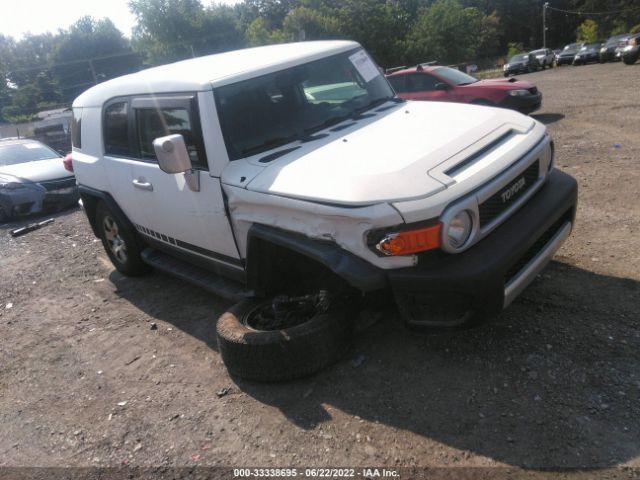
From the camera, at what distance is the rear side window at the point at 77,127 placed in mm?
5312

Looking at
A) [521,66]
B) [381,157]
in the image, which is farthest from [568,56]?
[381,157]

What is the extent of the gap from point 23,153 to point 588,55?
3264cm

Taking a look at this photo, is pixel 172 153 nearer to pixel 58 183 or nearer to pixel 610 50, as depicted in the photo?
pixel 58 183

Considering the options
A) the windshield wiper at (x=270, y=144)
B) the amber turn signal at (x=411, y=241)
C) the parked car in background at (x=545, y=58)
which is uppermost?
the windshield wiper at (x=270, y=144)

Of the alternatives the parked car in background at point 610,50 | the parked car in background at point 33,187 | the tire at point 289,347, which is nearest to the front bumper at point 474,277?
the tire at point 289,347

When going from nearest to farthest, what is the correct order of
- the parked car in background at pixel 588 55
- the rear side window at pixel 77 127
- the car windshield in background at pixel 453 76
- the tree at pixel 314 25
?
1. the rear side window at pixel 77 127
2. the car windshield in background at pixel 453 76
3. the parked car in background at pixel 588 55
4. the tree at pixel 314 25

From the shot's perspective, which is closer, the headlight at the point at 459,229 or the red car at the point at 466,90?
the headlight at the point at 459,229

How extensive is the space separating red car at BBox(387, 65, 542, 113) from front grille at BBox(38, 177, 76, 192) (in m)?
7.36

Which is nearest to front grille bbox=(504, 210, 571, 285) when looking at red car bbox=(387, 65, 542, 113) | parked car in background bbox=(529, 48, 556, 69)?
red car bbox=(387, 65, 542, 113)

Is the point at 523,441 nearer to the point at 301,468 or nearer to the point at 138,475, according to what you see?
the point at 301,468

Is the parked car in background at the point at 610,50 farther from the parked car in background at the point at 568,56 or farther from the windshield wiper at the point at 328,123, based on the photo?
the windshield wiper at the point at 328,123

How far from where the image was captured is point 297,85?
12.9 feet

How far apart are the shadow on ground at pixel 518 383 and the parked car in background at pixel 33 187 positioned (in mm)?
7670

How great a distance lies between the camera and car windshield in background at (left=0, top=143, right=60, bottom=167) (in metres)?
10.6
